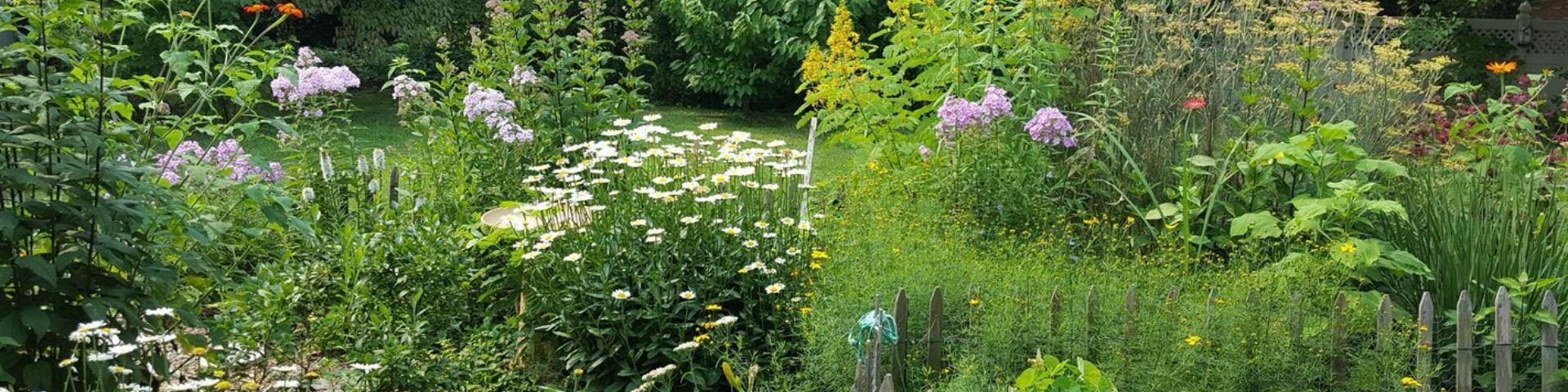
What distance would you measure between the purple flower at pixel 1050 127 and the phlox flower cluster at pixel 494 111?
2.09m

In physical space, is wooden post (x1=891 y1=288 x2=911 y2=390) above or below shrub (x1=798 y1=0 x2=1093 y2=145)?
below

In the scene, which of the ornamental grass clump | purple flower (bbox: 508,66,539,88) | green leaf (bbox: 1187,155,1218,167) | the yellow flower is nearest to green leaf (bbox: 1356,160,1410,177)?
green leaf (bbox: 1187,155,1218,167)

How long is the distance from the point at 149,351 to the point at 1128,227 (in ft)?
11.2

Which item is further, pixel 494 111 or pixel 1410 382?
pixel 494 111

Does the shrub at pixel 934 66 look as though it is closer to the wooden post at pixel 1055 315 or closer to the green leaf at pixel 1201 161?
the green leaf at pixel 1201 161

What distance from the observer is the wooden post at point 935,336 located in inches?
138

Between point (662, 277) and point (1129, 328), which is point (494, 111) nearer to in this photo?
point (662, 277)

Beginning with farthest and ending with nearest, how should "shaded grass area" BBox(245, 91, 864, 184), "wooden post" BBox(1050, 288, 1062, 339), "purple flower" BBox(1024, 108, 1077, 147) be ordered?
"shaded grass area" BBox(245, 91, 864, 184) → "purple flower" BBox(1024, 108, 1077, 147) → "wooden post" BBox(1050, 288, 1062, 339)

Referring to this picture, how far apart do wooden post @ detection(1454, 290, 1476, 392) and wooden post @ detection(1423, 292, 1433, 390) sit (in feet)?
0.23

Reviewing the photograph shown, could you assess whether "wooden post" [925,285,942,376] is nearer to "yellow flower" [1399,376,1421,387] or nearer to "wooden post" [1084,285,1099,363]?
"wooden post" [1084,285,1099,363]

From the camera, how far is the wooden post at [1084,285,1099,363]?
3523 mm

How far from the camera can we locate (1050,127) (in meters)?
5.02

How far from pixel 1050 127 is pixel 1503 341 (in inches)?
74.1

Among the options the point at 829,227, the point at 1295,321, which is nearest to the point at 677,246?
the point at 829,227
